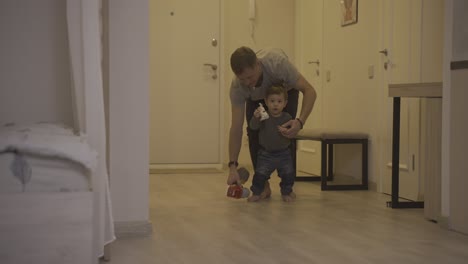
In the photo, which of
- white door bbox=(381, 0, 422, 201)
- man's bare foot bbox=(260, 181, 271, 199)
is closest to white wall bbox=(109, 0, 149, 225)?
man's bare foot bbox=(260, 181, 271, 199)

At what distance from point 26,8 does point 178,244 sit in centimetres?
117

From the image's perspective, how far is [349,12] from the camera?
5.38 meters

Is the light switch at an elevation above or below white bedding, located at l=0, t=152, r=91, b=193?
above

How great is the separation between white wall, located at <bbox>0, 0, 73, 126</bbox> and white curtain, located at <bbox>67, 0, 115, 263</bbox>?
1.38 ft

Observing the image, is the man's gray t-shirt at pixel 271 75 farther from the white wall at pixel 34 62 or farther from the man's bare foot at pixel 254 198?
the white wall at pixel 34 62

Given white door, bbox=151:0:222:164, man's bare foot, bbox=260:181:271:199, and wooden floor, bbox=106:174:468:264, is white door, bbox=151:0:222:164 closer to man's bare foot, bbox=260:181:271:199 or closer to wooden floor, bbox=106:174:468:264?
wooden floor, bbox=106:174:468:264

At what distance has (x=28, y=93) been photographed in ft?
9.41

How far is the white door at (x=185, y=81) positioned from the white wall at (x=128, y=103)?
11.2 ft

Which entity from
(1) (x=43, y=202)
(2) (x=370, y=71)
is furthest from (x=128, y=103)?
(2) (x=370, y=71)

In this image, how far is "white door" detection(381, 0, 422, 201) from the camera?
4434 mm

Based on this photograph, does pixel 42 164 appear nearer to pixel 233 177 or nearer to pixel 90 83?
pixel 90 83

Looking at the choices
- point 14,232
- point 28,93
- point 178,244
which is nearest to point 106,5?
point 28,93

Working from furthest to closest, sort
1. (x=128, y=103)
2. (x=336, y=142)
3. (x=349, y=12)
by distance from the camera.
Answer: (x=349, y=12), (x=336, y=142), (x=128, y=103)

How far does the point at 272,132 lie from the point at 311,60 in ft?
6.64
